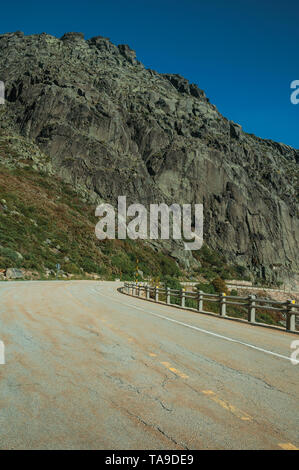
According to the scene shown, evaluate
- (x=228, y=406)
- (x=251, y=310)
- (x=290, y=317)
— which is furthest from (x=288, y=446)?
(x=251, y=310)

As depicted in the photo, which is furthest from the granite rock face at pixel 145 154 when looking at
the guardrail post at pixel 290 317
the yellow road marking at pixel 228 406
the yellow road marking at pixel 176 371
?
the yellow road marking at pixel 228 406

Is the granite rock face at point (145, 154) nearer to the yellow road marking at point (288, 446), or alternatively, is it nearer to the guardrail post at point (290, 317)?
the guardrail post at point (290, 317)

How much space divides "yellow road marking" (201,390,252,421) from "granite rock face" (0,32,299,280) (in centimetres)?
9126

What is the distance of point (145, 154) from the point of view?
112 meters

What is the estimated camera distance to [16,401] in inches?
177

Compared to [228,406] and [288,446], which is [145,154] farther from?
[288,446]

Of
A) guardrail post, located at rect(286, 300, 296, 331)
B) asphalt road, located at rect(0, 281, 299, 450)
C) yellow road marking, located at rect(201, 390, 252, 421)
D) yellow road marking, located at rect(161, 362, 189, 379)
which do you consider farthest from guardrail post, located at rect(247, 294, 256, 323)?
yellow road marking, located at rect(201, 390, 252, 421)

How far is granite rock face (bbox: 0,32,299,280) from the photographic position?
332 ft

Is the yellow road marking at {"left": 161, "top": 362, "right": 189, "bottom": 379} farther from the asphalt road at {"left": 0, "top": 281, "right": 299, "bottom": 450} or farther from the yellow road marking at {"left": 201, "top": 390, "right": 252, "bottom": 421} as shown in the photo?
the yellow road marking at {"left": 201, "top": 390, "right": 252, "bottom": 421}

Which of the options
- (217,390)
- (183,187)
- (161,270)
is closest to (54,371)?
(217,390)

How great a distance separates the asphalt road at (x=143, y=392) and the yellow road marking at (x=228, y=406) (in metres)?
0.01

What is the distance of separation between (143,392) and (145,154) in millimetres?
110346

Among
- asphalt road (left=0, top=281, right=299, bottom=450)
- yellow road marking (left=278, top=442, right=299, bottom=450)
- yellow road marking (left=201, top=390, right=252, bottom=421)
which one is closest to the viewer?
yellow road marking (left=278, top=442, right=299, bottom=450)

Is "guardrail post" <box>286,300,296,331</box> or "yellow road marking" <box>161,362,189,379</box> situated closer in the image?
"yellow road marking" <box>161,362,189,379</box>
